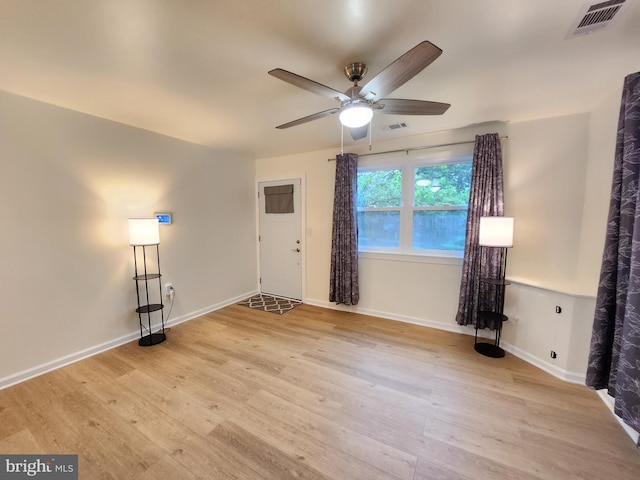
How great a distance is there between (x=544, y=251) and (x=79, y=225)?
4778 millimetres

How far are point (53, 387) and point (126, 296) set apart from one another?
3.21 feet

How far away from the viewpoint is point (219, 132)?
3.09m

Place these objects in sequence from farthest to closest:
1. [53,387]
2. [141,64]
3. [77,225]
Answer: [77,225], [53,387], [141,64]

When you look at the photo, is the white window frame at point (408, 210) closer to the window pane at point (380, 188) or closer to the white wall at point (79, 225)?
the window pane at point (380, 188)

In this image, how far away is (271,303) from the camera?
422 centimetres

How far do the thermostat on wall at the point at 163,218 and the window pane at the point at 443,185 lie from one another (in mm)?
3219

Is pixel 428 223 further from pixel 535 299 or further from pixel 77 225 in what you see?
pixel 77 225

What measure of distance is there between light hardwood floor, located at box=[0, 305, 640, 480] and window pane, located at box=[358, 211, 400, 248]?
146cm

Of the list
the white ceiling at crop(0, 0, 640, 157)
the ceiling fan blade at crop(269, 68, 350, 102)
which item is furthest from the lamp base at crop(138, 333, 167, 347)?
the ceiling fan blade at crop(269, 68, 350, 102)

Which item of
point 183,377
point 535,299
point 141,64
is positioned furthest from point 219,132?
point 535,299

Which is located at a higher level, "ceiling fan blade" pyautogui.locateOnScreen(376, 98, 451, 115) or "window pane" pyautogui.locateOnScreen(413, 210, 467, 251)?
"ceiling fan blade" pyautogui.locateOnScreen(376, 98, 451, 115)

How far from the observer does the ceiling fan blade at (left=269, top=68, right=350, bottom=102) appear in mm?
1398

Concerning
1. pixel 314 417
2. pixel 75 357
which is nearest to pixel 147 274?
pixel 75 357

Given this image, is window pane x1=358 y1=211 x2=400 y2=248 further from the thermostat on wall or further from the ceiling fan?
the thermostat on wall
